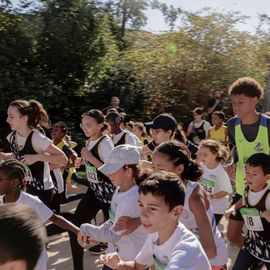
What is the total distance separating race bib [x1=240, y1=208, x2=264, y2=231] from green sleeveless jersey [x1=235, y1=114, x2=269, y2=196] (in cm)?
62

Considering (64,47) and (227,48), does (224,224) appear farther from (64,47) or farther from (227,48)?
(227,48)

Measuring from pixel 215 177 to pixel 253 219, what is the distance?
54.9 inches

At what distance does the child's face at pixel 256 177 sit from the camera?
3.74 metres

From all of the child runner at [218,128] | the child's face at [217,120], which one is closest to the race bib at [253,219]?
the child runner at [218,128]

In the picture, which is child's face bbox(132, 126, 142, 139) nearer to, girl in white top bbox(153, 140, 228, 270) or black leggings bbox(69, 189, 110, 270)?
black leggings bbox(69, 189, 110, 270)

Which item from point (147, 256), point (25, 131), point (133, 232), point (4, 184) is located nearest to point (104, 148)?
point (25, 131)

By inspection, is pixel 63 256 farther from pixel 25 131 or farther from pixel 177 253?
pixel 177 253

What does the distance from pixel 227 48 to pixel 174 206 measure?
45.4 feet

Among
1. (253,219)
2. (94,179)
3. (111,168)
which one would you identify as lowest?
(94,179)

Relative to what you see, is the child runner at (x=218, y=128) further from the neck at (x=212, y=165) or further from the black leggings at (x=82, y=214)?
the black leggings at (x=82, y=214)

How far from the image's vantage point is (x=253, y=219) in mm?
3707

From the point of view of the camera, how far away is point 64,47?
13.5 meters

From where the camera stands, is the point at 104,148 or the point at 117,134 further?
the point at 117,134

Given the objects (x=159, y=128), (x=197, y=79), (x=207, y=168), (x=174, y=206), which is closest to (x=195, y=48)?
(x=197, y=79)
